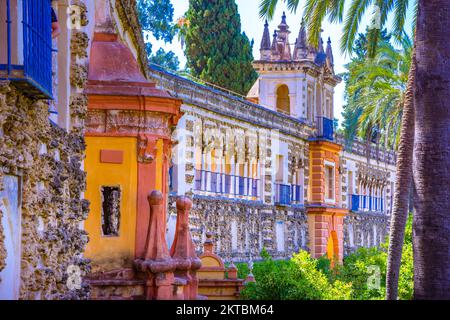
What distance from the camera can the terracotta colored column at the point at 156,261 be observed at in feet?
52.0

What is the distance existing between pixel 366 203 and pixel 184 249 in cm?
4040

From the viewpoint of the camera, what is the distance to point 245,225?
38.2 meters

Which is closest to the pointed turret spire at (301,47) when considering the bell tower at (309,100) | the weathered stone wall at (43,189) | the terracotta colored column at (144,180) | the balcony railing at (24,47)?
the bell tower at (309,100)

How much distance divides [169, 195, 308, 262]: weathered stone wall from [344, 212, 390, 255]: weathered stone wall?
712cm

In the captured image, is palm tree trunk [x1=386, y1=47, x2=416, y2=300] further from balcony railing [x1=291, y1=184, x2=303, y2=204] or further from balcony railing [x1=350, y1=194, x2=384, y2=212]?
balcony railing [x1=350, y1=194, x2=384, y2=212]

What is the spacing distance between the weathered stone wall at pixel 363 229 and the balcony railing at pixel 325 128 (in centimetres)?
500

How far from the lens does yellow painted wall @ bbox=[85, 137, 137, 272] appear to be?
639 inches

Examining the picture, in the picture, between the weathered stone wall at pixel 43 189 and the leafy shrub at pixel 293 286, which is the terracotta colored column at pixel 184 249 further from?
the leafy shrub at pixel 293 286

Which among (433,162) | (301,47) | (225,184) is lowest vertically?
(433,162)

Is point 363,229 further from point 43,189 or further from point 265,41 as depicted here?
point 43,189

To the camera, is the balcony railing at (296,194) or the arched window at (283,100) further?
the arched window at (283,100)

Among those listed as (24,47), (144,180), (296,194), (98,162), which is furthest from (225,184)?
(24,47)

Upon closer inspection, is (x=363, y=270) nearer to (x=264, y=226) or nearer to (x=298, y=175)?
(x=264, y=226)

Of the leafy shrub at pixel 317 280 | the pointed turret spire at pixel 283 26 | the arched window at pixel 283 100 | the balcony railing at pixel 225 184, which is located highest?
the pointed turret spire at pixel 283 26
